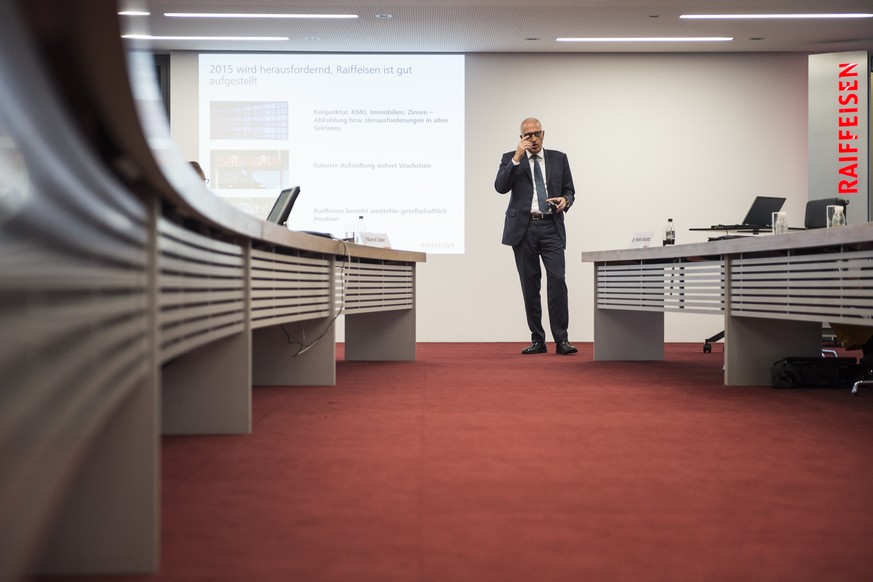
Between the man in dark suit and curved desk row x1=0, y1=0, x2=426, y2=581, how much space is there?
361 centimetres

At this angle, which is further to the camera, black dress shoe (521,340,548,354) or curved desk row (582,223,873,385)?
black dress shoe (521,340,548,354)

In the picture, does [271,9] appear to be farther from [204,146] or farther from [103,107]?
[103,107]

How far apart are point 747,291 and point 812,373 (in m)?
0.48

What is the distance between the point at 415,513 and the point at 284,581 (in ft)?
1.46

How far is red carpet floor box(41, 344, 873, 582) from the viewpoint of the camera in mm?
1365

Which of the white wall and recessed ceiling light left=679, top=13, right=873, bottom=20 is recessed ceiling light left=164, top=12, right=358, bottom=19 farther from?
recessed ceiling light left=679, top=13, right=873, bottom=20

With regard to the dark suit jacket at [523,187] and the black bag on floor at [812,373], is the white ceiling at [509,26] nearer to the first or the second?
the dark suit jacket at [523,187]

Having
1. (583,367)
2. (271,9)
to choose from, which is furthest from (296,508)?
(271,9)

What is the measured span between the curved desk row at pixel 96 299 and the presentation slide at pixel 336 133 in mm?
5101

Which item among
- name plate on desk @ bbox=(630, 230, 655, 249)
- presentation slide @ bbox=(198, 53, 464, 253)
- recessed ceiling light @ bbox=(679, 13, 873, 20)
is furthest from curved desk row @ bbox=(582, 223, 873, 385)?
presentation slide @ bbox=(198, 53, 464, 253)

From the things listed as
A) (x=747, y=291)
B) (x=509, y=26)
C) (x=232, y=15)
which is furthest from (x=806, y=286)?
(x=232, y=15)

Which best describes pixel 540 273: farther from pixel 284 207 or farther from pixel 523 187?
pixel 284 207

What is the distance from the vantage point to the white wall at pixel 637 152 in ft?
25.5

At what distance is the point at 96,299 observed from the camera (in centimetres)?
110
